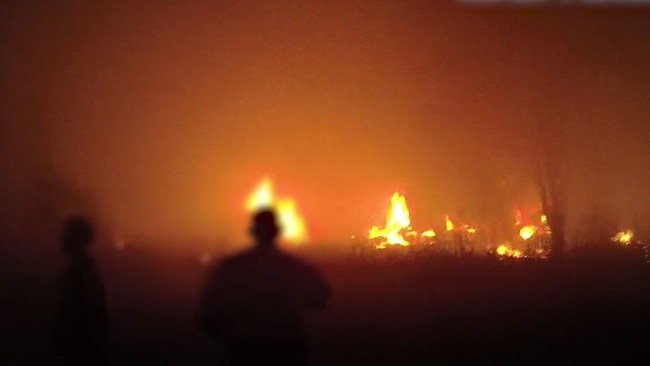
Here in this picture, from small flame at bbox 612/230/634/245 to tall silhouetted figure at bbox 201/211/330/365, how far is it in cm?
749

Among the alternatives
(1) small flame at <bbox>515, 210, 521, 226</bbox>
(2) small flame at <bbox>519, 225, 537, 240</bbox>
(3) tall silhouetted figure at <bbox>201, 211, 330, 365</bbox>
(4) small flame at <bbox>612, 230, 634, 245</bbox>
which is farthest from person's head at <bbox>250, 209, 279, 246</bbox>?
(4) small flame at <bbox>612, 230, 634, 245</bbox>

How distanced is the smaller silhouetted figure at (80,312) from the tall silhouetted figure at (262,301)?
113cm

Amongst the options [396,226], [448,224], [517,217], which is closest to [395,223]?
[396,226]

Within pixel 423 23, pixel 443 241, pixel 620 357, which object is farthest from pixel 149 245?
pixel 620 357

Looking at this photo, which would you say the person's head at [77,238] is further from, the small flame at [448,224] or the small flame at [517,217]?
the small flame at [517,217]

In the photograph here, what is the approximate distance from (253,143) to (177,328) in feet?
9.53

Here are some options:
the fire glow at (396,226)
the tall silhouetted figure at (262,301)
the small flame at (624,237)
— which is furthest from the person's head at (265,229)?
the small flame at (624,237)

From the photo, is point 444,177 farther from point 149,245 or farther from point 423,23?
point 149,245

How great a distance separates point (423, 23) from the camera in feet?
28.2

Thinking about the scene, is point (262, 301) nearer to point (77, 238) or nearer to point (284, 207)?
point (77, 238)

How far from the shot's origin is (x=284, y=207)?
8.36 m

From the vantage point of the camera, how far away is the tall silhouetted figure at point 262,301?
3.33 metres

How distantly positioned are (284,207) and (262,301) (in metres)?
4.95

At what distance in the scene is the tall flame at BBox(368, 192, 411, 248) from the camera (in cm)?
874
